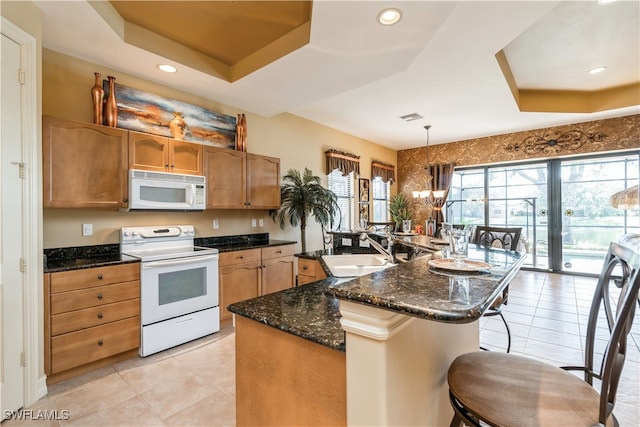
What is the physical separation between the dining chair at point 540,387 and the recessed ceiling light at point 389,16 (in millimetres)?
1840

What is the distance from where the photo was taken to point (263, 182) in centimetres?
388

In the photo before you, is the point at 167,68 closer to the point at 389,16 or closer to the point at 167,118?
the point at 167,118

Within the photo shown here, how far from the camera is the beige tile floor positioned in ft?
6.05

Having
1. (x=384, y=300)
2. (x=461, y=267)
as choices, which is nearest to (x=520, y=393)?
(x=461, y=267)

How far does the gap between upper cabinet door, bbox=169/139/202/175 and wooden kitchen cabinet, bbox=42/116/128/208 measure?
430mm

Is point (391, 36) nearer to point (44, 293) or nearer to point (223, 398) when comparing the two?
point (223, 398)

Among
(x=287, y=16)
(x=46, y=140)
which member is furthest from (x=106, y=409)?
(x=287, y=16)

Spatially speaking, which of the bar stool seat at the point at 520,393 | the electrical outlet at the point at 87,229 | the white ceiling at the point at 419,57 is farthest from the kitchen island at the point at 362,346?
the electrical outlet at the point at 87,229

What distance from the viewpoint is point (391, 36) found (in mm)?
2268

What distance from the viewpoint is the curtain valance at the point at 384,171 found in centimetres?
646

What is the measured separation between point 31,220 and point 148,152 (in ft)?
3.76

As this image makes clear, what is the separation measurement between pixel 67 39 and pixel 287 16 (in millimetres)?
1793

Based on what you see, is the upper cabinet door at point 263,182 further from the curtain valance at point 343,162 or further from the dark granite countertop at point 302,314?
the dark granite countertop at point 302,314

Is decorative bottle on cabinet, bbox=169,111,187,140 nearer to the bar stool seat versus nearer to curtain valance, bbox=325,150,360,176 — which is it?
curtain valance, bbox=325,150,360,176
